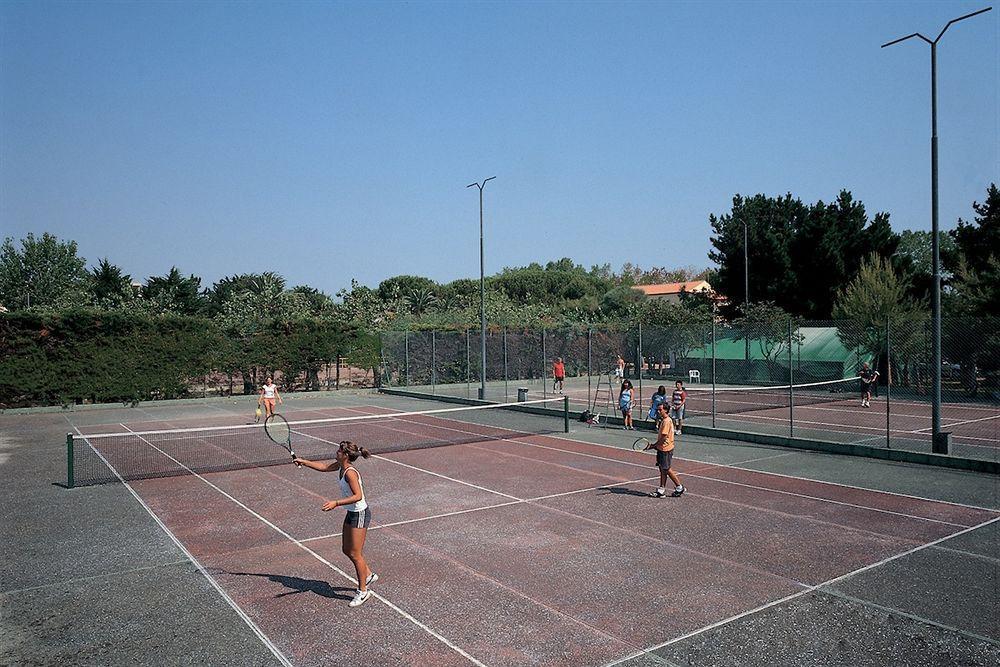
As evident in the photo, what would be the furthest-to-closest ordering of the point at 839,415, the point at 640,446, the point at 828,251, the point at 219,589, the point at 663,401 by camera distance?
the point at 828,251
the point at 839,415
the point at 663,401
the point at 640,446
the point at 219,589

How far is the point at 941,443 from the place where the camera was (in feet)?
52.6

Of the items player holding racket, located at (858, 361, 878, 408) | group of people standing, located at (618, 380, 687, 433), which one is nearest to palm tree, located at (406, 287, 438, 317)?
player holding racket, located at (858, 361, 878, 408)

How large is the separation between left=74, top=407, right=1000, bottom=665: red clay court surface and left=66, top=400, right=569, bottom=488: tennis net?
1400 mm

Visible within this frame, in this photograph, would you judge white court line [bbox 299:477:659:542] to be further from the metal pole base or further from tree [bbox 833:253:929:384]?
tree [bbox 833:253:929:384]

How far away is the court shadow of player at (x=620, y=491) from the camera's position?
43.6ft

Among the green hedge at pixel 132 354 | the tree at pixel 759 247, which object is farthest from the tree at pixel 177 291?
the tree at pixel 759 247

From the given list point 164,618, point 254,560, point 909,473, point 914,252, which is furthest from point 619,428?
point 914,252

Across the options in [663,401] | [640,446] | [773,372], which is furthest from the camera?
[773,372]

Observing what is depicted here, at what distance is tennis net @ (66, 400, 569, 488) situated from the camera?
52.5 ft

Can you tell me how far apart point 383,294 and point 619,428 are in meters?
70.2

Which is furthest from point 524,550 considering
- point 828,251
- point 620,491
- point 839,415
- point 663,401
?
point 828,251

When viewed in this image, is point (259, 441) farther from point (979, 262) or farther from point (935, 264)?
point (979, 262)

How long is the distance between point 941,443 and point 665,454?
289 inches

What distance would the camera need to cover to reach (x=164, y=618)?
25.3 ft
